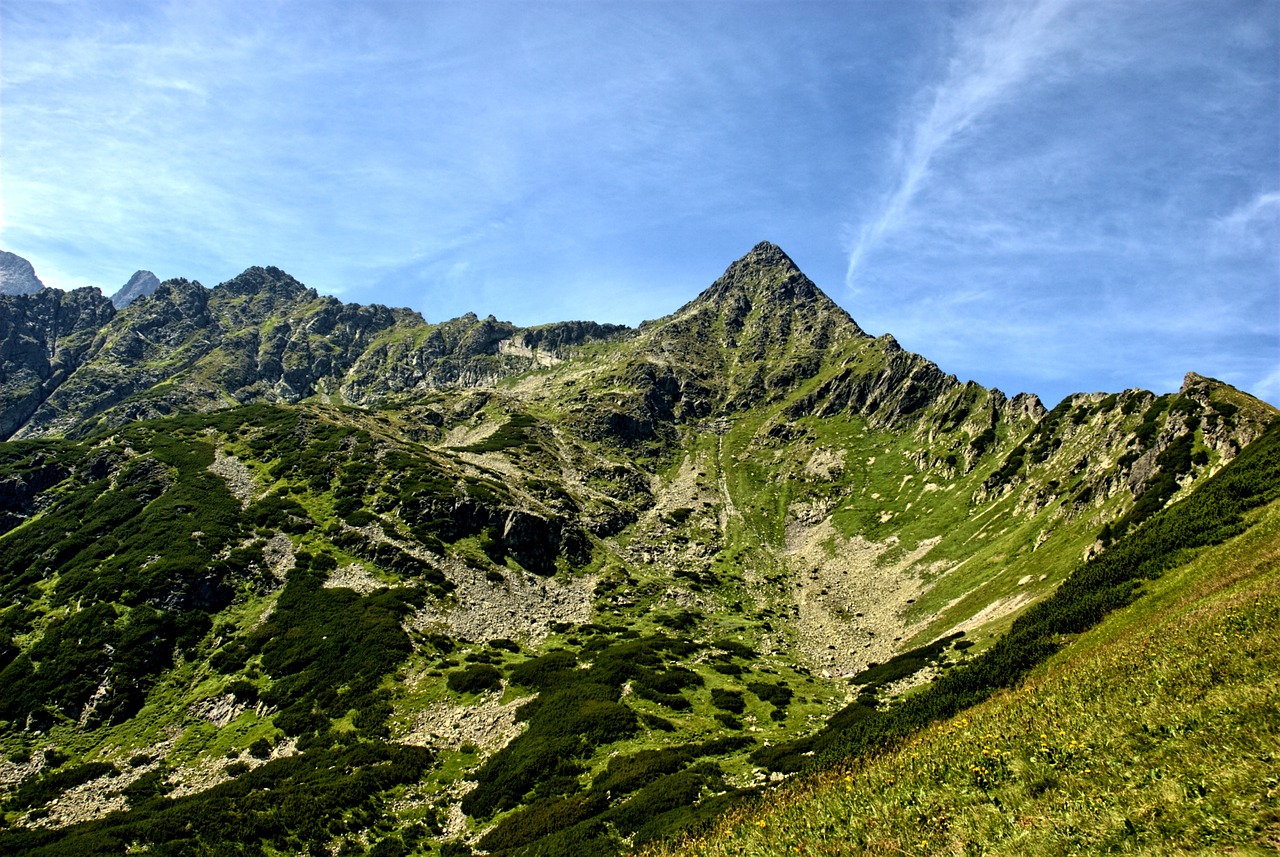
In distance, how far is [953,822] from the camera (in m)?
12.6

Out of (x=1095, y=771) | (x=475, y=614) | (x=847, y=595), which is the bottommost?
(x=847, y=595)

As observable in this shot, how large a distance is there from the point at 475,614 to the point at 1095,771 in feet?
273

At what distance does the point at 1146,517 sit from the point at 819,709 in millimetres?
36688

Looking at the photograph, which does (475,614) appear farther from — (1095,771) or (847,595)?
(1095,771)

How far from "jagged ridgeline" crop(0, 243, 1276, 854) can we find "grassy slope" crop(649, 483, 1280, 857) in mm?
11354

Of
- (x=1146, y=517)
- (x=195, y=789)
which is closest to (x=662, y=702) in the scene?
(x=195, y=789)

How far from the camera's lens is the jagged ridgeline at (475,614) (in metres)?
41.2

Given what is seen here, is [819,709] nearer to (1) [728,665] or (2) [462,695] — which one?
(1) [728,665]

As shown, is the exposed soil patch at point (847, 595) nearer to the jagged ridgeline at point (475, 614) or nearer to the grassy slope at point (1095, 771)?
the jagged ridgeline at point (475, 614)

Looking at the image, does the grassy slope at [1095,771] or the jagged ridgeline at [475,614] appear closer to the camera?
the grassy slope at [1095,771]

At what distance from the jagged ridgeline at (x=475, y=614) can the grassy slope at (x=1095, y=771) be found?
11354mm

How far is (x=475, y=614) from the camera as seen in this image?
85.9 m

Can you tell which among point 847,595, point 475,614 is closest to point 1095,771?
point 475,614

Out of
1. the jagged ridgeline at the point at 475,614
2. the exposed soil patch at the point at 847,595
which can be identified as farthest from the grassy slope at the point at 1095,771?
the exposed soil patch at the point at 847,595
